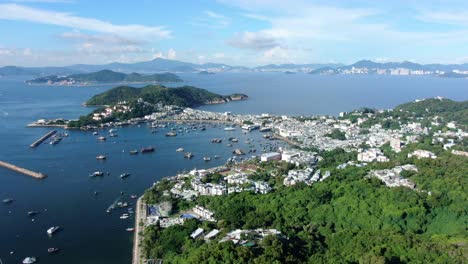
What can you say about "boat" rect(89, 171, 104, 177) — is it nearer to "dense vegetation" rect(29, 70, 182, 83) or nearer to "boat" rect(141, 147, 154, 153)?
"boat" rect(141, 147, 154, 153)

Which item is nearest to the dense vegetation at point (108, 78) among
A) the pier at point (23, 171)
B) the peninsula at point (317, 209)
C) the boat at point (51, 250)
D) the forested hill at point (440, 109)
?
the forested hill at point (440, 109)

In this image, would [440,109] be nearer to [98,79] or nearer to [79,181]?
[79,181]

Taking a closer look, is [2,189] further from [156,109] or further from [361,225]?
[156,109]

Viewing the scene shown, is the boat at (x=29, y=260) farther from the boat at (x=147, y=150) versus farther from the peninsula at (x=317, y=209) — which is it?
the boat at (x=147, y=150)

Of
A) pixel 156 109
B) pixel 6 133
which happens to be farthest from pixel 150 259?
pixel 156 109

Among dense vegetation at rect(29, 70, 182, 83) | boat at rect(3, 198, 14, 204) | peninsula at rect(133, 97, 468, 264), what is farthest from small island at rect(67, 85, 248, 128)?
dense vegetation at rect(29, 70, 182, 83)

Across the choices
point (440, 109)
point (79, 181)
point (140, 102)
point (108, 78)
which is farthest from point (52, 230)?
point (108, 78)
